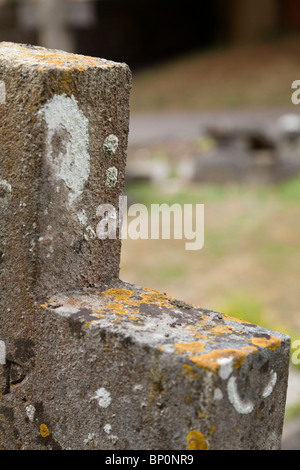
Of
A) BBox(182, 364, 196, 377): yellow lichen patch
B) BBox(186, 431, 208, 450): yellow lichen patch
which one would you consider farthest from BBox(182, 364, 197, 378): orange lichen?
BBox(186, 431, 208, 450): yellow lichen patch

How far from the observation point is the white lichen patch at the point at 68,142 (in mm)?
1490

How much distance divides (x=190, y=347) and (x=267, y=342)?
0.16m

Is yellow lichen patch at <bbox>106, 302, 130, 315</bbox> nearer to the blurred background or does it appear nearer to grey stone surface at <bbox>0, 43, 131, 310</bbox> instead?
grey stone surface at <bbox>0, 43, 131, 310</bbox>

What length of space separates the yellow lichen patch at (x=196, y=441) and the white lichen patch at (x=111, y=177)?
62cm

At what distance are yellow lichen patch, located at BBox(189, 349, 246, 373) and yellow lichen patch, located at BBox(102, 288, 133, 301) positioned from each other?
13.7 inches

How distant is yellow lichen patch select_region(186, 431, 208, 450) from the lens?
4.27ft

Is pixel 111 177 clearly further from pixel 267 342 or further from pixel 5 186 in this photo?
pixel 267 342

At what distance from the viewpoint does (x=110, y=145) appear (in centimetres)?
162

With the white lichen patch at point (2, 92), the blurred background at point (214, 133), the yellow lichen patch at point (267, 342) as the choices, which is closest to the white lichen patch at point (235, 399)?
the yellow lichen patch at point (267, 342)


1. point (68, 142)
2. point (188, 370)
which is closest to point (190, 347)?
point (188, 370)

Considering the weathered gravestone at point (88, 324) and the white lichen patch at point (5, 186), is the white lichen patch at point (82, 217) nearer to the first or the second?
the weathered gravestone at point (88, 324)

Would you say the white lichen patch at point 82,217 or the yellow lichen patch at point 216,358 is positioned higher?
the white lichen patch at point 82,217
